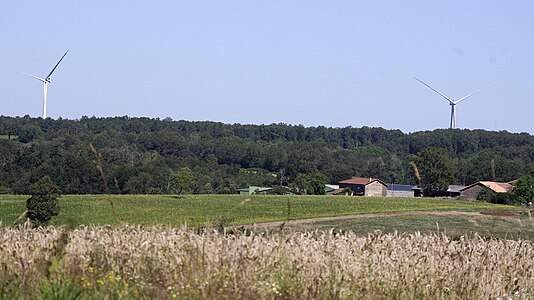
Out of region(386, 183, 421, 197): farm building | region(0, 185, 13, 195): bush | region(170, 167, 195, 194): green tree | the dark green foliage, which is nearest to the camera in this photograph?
the dark green foliage

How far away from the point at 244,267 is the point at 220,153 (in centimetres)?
13478

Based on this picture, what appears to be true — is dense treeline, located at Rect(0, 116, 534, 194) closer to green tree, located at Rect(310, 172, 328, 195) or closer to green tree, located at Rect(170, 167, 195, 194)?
green tree, located at Rect(170, 167, 195, 194)

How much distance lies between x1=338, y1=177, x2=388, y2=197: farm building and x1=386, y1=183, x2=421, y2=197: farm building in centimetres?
109

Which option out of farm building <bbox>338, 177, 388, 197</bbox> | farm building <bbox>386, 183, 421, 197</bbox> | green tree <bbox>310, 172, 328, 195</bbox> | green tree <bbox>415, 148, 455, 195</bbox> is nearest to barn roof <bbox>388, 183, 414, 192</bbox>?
farm building <bbox>386, 183, 421, 197</bbox>

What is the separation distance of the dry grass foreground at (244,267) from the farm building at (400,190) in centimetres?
11385

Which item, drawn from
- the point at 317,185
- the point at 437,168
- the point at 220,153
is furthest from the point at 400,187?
the point at 220,153

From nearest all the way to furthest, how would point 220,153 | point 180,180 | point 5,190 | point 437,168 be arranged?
1. point 180,180
2. point 5,190
3. point 437,168
4. point 220,153

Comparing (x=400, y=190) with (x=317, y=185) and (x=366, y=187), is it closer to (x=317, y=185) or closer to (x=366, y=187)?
(x=366, y=187)

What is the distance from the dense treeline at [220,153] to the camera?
86812mm

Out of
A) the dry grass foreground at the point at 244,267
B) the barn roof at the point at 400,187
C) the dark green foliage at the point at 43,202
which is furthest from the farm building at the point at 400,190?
the dry grass foreground at the point at 244,267

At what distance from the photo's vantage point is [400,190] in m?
128

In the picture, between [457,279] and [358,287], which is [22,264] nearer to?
[358,287]

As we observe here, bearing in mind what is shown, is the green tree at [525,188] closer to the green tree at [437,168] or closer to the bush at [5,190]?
the green tree at [437,168]

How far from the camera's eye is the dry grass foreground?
18.8 feet
